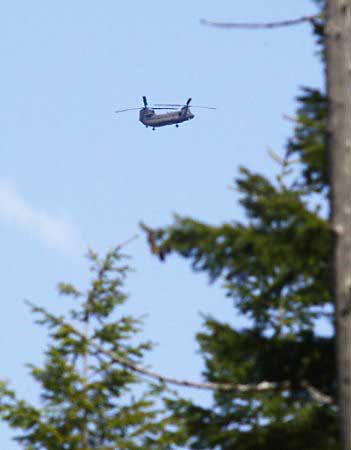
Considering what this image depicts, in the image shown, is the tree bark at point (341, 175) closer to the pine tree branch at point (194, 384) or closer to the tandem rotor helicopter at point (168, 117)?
the pine tree branch at point (194, 384)

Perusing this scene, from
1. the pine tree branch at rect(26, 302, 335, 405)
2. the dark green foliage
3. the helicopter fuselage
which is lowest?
the pine tree branch at rect(26, 302, 335, 405)

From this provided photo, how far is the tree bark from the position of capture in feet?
25.9

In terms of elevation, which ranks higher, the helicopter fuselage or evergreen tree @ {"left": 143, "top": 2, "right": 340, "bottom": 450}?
the helicopter fuselage

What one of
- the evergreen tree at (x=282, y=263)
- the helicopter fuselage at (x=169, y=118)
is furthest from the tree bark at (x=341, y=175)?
the helicopter fuselage at (x=169, y=118)

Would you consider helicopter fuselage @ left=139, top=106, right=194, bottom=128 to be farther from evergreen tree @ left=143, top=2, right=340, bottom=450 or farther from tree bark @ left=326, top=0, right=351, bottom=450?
tree bark @ left=326, top=0, right=351, bottom=450

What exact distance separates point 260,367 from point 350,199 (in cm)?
251

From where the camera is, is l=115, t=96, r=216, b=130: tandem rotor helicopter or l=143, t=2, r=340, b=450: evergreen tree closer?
l=143, t=2, r=340, b=450: evergreen tree

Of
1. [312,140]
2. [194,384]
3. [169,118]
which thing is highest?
[169,118]

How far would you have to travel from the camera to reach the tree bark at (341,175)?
7.91 meters

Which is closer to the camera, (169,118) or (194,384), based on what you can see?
(194,384)

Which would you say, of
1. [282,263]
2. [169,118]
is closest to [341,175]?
[282,263]

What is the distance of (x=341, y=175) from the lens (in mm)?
8414

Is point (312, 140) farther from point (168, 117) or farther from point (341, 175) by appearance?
point (168, 117)

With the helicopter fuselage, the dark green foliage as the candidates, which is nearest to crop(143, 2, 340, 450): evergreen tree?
the dark green foliage
